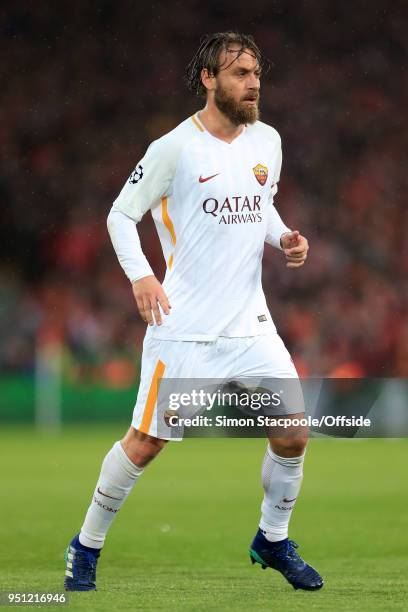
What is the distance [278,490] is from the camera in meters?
5.18

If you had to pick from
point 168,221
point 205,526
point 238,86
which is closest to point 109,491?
point 168,221

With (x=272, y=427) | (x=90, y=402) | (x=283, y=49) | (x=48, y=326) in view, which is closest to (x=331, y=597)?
(x=272, y=427)

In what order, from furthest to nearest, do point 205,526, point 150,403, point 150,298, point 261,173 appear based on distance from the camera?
1. point 205,526
2. point 261,173
3. point 150,403
4. point 150,298

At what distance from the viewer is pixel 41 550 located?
6.83 m

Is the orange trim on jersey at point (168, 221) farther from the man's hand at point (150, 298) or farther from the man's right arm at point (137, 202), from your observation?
the man's hand at point (150, 298)

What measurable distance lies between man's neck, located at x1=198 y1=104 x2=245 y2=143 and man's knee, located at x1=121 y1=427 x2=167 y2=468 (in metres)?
1.23

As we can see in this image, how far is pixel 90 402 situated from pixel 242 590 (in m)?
11.0

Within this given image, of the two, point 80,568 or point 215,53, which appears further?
point 215,53

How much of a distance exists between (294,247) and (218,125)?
58 centimetres

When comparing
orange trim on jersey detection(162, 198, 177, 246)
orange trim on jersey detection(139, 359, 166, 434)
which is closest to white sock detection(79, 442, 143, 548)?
orange trim on jersey detection(139, 359, 166, 434)

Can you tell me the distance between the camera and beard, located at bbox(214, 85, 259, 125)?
511cm

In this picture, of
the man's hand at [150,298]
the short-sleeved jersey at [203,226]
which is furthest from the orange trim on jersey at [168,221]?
the man's hand at [150,298]

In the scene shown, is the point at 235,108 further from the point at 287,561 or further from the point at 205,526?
the point at 205,526

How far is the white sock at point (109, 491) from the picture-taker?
5.02m
